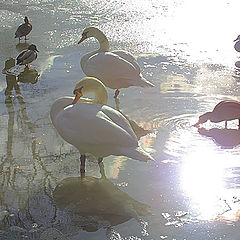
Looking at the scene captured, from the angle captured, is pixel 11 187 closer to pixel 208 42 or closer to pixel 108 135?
pixel 108 135

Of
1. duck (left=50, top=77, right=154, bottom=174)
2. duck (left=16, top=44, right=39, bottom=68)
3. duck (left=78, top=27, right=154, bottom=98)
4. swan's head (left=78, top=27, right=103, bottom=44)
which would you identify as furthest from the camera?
duck (left=16, top=44, right=39, bottom=68)

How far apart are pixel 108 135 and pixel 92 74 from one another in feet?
9.07

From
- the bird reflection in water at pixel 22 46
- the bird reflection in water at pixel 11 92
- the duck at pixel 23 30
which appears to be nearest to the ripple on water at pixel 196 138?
the bird reflection in water at pixel 11 92

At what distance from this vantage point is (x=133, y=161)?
18.2 feet

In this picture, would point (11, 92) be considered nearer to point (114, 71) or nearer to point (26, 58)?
point (26, 58)

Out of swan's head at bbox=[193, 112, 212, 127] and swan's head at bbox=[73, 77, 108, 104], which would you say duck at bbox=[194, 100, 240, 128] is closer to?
swan's head at bbox=[193, 112, 212, 127]

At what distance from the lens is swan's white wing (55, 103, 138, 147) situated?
4827mm

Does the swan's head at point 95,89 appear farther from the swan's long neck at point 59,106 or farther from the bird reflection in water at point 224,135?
the bird reflection in water at point 224,135

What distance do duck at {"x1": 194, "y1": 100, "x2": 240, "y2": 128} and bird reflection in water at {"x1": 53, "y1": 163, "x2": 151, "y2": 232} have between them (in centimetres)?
188

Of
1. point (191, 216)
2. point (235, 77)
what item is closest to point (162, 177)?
point (191, 216)

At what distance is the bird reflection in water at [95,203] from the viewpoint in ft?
14.4

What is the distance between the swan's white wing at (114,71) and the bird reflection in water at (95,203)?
90.8 inches

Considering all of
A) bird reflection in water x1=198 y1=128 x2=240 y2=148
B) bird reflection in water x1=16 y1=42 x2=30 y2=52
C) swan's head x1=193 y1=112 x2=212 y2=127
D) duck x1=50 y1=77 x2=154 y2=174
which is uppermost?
bird reflection in water x1=16 y1=42 x2=30 y2=52

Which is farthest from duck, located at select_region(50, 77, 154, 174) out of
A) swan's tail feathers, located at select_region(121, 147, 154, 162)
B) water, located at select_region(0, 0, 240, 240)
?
water, located at select_region(0, 0, 240, 240)
